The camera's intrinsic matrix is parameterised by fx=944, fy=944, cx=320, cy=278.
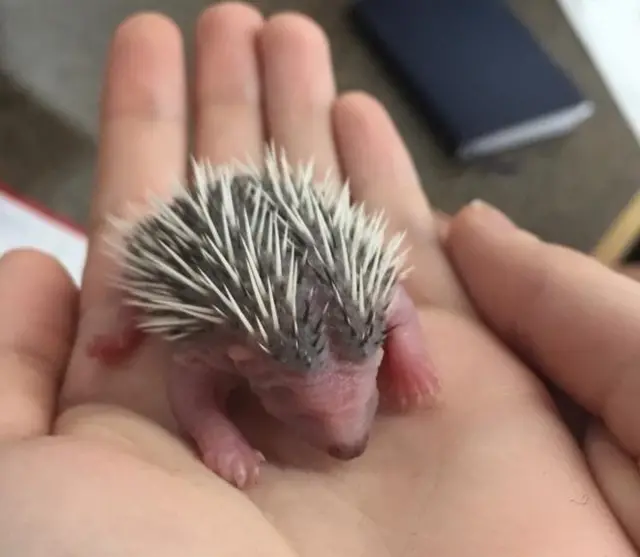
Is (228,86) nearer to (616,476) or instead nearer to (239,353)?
(239,353)

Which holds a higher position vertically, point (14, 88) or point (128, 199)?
point (128, 199)

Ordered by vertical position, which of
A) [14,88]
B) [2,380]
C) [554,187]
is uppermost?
[554,187]

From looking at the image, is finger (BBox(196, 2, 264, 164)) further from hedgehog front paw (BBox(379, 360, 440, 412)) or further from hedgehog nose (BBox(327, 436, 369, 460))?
hedgehog nose (BBox(327, 436, 369, 460))

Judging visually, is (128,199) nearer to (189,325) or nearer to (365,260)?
(189,325)

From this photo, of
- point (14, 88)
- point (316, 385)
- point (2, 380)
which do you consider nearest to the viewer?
point (316, 385)

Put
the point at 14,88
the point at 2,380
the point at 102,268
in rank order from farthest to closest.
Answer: the point at 14,88, the point at 102,268, the point at 2,380

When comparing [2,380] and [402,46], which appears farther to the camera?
[402,46]

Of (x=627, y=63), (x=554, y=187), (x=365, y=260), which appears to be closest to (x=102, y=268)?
(x=365, y=260)

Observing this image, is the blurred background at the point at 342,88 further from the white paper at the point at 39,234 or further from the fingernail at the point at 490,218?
the fingernail at the point at 490,218
